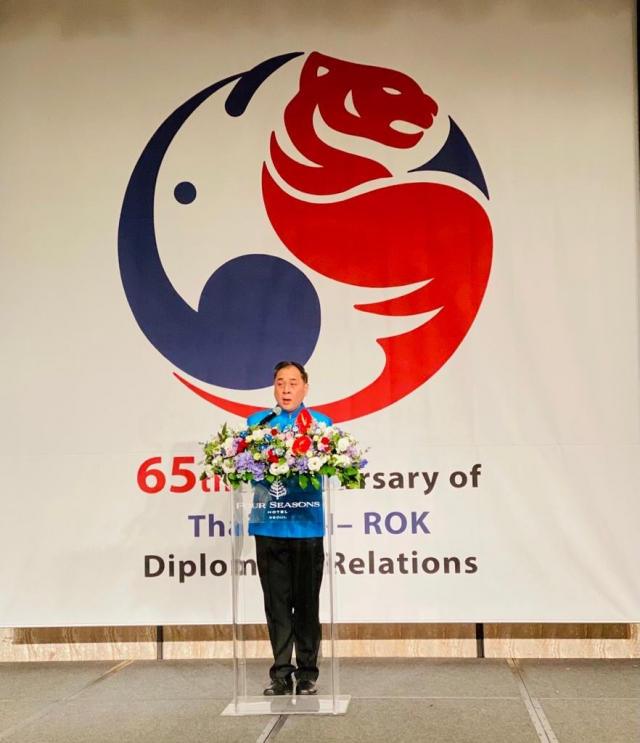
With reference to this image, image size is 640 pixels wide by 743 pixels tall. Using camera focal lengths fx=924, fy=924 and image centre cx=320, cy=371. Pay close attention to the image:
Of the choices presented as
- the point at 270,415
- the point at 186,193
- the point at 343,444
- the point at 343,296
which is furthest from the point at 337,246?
the point at 343,444

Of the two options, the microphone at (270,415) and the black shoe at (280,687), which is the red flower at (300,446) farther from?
the black shoe at (280,687)

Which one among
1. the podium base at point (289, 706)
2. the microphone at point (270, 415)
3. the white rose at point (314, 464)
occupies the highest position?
the microphone at point (270, 415)

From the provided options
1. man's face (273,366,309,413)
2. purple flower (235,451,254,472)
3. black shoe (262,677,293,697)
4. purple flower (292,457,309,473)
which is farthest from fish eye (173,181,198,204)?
black shoe (262,677,293,697)

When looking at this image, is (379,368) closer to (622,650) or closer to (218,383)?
(218,383)

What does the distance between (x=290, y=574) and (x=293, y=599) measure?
0.37 feet

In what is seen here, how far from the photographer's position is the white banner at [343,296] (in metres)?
5.03

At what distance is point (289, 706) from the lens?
4.04 meters

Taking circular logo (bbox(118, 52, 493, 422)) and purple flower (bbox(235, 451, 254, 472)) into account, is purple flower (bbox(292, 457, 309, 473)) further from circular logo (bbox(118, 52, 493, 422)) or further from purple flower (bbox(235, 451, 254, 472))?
circular logo (bbox(118, 52, 493, 422))

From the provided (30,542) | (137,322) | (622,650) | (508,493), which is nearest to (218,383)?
(137,322)

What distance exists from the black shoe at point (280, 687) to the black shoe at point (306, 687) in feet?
0.17

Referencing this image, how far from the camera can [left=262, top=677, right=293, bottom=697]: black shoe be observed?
412cm

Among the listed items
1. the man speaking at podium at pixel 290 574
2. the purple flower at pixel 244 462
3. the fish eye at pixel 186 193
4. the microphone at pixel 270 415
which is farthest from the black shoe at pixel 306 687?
the fish eye at pixel 186 193

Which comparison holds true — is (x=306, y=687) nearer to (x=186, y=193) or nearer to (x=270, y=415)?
(x=270, y=415)

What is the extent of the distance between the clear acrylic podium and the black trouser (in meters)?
0.04
